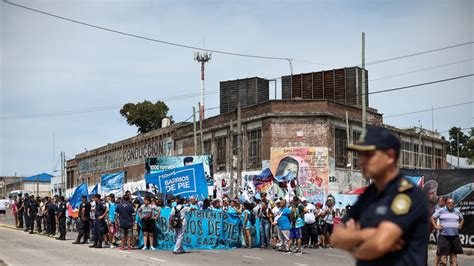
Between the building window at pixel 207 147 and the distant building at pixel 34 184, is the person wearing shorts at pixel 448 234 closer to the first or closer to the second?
the building window at pixel 207 147

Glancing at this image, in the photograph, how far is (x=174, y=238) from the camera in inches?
791

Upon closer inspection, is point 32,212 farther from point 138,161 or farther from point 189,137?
point 138,161

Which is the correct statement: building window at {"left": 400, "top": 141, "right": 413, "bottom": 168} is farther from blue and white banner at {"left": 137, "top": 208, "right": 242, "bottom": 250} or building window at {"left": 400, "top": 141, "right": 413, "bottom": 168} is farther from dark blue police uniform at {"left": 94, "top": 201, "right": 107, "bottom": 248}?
dark blue police uniform at {"left": 94, "top": 201, "right": 107, "bottom": 248}

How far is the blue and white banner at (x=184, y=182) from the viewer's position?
22116 mm

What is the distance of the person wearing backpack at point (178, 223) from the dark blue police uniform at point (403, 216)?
14886 millimetres

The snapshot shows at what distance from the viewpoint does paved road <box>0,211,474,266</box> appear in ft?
50.9

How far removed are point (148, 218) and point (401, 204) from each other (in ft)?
53.5

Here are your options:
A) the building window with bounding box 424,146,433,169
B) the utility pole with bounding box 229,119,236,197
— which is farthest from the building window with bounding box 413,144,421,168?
the utility pole with bounding box 229,119,236,197

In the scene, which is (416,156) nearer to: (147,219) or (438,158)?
(438,158)

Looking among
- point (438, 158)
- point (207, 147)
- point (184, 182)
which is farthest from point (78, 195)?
point (438, 158)

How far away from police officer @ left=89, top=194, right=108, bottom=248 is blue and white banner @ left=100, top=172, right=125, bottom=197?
11316 millimetres

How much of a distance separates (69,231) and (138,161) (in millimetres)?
23954

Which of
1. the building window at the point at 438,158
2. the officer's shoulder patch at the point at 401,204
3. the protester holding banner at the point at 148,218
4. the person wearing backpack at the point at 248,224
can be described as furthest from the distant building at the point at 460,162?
the officer's shoulder patch at the point at 401,204

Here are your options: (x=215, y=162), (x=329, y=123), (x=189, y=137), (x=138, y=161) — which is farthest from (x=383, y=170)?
(x=138, y=161)
